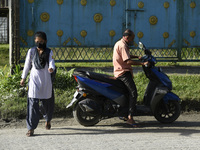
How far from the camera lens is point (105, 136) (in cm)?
601

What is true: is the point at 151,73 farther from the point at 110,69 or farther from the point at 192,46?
the point at 192,46

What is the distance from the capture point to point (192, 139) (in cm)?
588

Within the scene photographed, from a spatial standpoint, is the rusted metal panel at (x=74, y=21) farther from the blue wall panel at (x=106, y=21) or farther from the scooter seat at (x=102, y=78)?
the scooter seat at (x=102, y=78)

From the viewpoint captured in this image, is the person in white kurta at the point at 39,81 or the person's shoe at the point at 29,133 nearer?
the person's shoe at the point at 29,133

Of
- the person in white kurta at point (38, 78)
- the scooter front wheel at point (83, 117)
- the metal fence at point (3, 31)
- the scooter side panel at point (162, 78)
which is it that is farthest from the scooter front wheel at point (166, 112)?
the metal fence at point (3, 31)

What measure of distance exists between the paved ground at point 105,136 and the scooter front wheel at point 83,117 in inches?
3.3

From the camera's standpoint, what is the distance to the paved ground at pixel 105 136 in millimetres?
5395

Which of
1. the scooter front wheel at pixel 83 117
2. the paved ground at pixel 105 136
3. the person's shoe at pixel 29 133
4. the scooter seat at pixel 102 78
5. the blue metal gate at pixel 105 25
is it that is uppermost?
the blue metal gate at pixel 105 25

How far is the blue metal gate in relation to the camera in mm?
11812

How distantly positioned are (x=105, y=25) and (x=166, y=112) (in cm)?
561

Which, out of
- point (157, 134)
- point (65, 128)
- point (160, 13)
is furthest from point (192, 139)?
point (160, 13)

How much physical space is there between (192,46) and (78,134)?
7.59 m

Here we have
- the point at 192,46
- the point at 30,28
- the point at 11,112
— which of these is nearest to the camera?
the point at 11,112

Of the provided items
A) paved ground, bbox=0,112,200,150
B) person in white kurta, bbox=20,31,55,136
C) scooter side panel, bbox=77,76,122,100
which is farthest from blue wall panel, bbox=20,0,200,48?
person in white kurta, bbox=20,31,55,136
